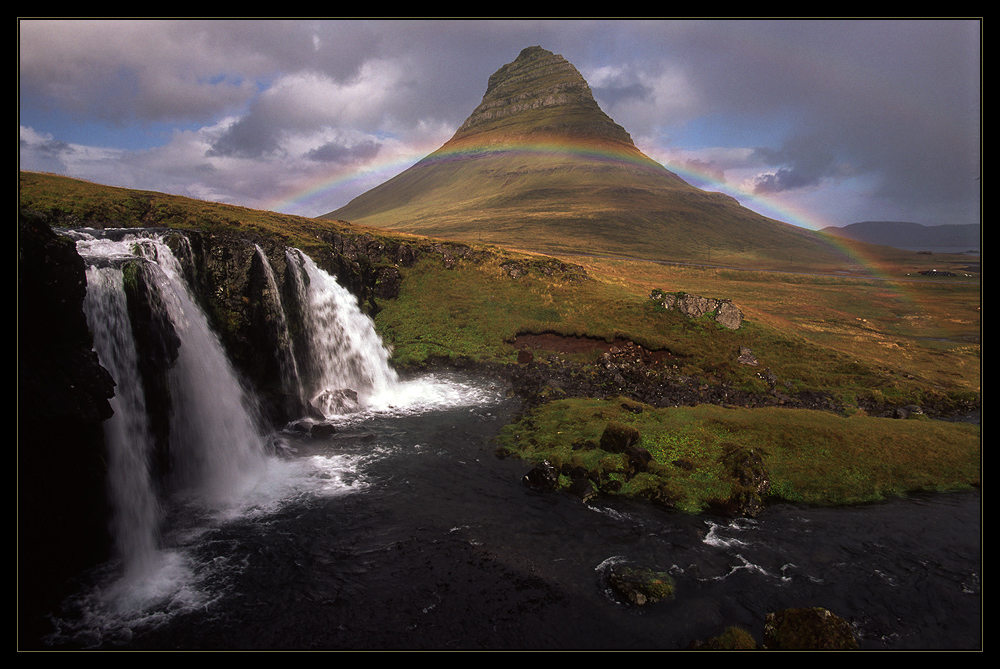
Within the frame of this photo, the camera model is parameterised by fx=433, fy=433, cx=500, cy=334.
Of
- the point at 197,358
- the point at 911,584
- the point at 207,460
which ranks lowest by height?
the point at 911,584

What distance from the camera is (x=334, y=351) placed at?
3806cm

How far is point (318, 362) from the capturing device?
36438mm

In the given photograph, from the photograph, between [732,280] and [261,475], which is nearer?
[261,475]

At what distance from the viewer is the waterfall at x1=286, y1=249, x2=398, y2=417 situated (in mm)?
34312

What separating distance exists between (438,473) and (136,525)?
13148mm

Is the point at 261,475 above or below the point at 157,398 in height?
below

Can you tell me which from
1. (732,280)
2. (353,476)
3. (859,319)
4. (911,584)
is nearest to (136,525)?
(353,476)

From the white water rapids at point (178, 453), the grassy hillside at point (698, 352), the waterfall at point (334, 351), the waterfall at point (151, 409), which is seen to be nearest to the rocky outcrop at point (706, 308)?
the grassy hillside at point (698, 352)

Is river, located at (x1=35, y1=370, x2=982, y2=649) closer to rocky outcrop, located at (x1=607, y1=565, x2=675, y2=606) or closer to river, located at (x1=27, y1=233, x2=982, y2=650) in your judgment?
river, located at (x1=27, y1=233, x2=982, y2=650)

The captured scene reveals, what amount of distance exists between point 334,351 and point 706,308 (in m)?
38.1

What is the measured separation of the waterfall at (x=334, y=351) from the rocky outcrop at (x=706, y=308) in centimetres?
3128

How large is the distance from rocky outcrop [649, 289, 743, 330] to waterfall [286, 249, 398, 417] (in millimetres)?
31279

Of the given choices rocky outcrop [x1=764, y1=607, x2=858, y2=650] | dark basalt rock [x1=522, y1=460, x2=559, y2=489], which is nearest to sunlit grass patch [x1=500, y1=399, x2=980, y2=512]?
dark basalt rock [x1=522, y1=460, x2=559, y2=489]

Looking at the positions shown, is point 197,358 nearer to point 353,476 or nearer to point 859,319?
point 353,476
